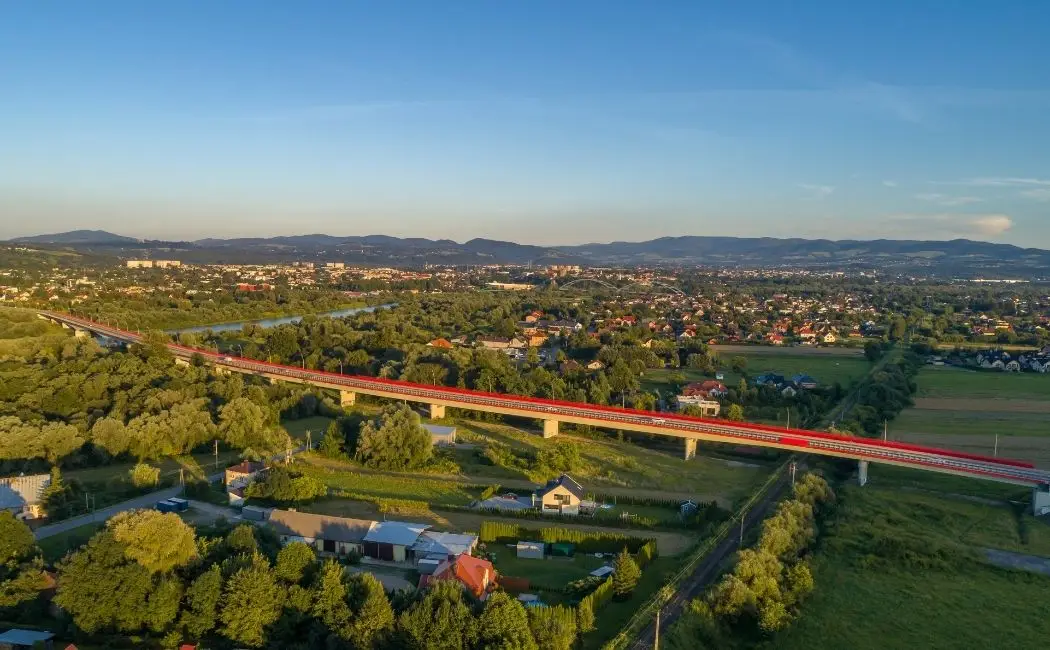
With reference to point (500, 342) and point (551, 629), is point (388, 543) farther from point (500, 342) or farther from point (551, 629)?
point (500, 342)

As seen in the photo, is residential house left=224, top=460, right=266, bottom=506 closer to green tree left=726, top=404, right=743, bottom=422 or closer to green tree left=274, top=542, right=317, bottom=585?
green tree left=274, top=542, right=317, bottom=585

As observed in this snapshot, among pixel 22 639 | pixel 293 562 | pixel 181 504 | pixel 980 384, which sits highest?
pixel 293 562

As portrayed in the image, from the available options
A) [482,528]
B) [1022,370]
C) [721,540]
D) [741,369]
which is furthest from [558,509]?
[1022,370]

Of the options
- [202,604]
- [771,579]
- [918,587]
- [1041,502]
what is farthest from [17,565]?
[1041,502]

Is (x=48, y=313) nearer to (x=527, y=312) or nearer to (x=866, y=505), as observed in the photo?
(x=527, y=312)

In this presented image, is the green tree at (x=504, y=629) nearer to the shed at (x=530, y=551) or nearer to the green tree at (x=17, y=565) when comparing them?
the shed at (x=530, y=551)

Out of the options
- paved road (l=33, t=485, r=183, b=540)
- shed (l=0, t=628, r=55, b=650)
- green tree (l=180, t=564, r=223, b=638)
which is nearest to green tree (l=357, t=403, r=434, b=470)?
paved road (l=33, t=485, r=183, b=540)
